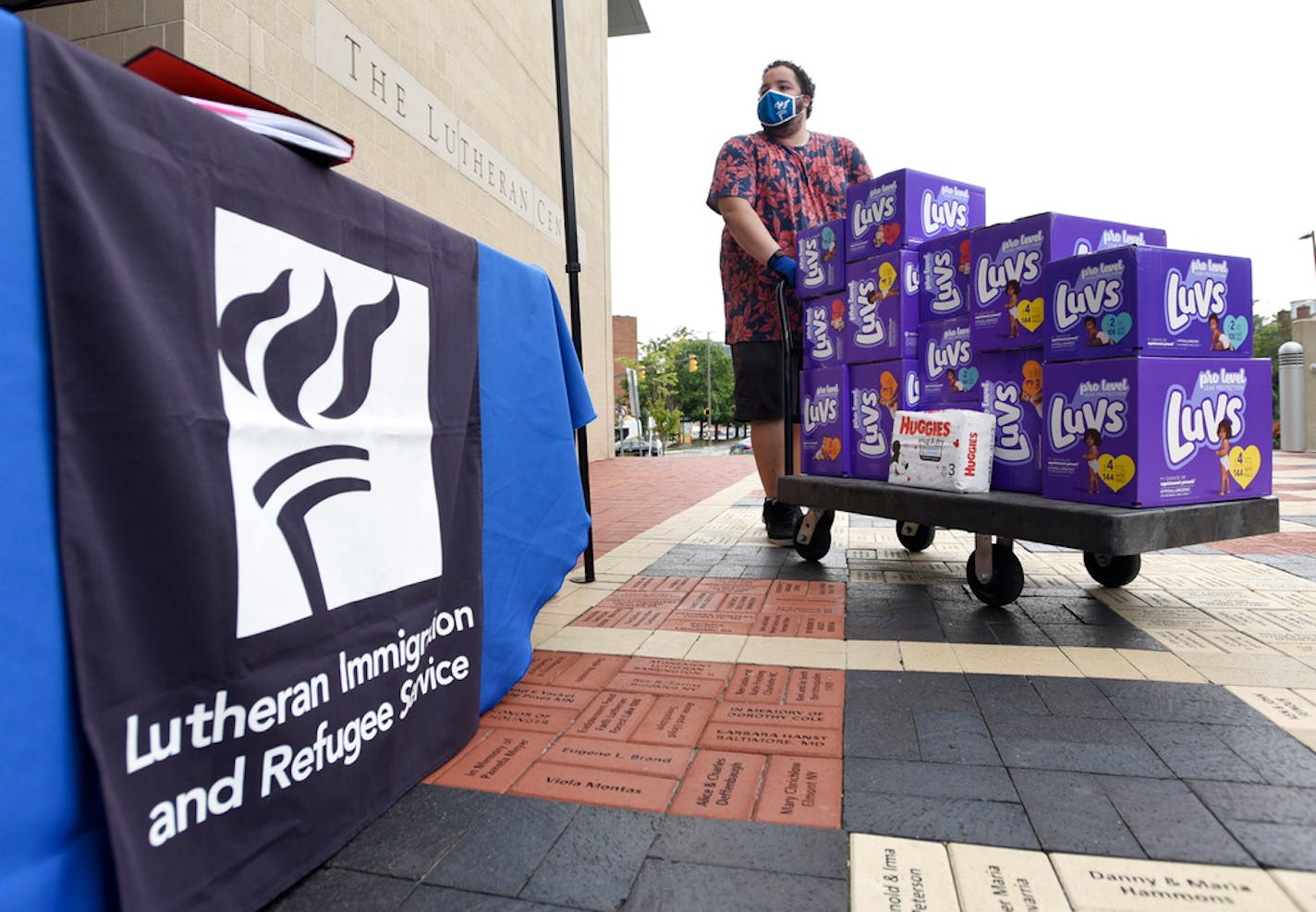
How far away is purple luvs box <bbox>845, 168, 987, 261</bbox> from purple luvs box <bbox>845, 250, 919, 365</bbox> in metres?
0.07

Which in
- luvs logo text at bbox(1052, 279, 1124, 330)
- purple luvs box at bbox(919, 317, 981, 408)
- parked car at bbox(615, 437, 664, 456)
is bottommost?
parked car at bbox(615, 437, 664, 456)

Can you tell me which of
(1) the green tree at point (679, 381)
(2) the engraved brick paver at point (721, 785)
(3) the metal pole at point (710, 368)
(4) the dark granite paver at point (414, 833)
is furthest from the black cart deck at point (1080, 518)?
(3) the metal pole at point (710, 368)

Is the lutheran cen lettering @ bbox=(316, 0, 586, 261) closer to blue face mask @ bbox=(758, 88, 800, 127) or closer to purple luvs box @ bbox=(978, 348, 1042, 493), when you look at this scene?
blue face mask @ bbox=(758, 88, 800, 127)

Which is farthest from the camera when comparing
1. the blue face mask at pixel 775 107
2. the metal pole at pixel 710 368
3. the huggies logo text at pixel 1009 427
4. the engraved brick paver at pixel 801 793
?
the metal pole at pixel 710 368

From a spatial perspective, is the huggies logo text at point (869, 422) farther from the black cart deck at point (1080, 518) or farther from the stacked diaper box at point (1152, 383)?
the stacked diaper box at point (1152, 383)

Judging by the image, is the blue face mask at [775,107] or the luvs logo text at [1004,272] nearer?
the luvs logo text at [1004,272]

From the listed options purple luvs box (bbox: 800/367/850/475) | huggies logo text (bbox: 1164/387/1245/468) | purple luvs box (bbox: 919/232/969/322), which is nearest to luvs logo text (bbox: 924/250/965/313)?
purple luvs box (bbox: 919/232/969/322)

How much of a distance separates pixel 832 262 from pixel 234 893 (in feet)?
A: 9.93

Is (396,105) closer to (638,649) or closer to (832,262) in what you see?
(832,262)

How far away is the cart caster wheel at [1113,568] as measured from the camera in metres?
3.15

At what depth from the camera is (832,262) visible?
11.3 feet

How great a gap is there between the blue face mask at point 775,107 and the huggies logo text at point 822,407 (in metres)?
1.51

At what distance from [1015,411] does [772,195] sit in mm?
1979

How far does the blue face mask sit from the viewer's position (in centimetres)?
404
